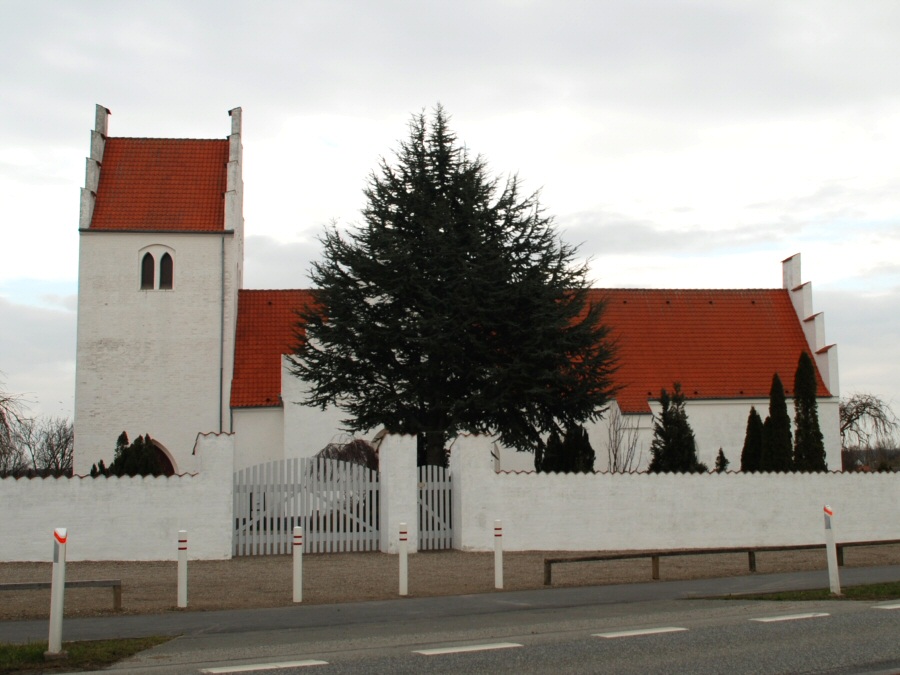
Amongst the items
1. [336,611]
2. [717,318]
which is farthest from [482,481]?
[717,318]

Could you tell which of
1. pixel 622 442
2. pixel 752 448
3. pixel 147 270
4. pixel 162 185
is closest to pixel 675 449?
pixel 752 448

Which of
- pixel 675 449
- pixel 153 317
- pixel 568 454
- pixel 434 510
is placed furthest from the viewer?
pixel 153 317

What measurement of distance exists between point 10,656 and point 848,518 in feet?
68.1

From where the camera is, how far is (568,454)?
2741 cm

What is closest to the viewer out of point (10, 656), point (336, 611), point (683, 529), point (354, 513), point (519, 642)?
point (10, 656)

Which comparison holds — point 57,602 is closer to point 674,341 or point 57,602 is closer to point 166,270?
point 166,270

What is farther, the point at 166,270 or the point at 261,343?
the point at 261,343

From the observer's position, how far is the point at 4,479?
19469 millimetres

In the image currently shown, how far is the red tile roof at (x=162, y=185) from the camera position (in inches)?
1341

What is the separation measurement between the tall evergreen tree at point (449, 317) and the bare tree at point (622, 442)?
882 centimetres

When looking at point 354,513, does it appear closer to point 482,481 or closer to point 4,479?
point 482,481

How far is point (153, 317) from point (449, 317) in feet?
47.1

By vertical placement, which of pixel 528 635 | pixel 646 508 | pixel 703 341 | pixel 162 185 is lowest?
pixel 528 635

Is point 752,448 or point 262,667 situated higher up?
point 752,448
